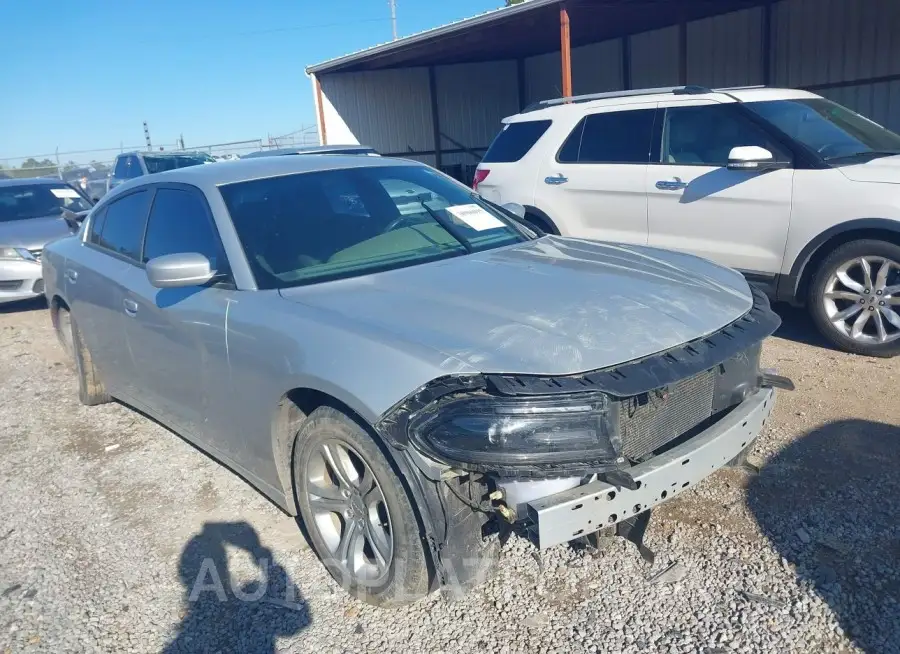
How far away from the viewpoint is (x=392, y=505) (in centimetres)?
257

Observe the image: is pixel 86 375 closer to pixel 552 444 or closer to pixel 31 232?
pixel 552 444

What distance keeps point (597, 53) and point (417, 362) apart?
55.8ft

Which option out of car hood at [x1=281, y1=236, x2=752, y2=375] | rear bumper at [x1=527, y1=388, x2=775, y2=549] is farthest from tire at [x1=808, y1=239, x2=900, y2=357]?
rear bumper at [x1=527, y1=388, x2=775, y2=549]

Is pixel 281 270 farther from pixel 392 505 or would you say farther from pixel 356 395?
pixel 392 505

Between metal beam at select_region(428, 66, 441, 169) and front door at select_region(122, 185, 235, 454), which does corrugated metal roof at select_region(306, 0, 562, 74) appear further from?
front door at select_region(122, 185, 235, 454)

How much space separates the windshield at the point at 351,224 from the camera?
3.31 meters

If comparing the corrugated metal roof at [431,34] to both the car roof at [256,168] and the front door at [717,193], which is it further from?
the car roof at [256,168]

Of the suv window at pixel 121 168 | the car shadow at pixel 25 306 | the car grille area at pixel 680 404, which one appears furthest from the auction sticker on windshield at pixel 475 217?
the suv window at pixel 121 168

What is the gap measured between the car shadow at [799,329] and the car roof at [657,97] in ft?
5.82

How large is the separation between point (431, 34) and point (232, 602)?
1234 centimetres

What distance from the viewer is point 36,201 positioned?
10352mm

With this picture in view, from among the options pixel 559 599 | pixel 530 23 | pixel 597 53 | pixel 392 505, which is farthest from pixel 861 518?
pixel 597 53

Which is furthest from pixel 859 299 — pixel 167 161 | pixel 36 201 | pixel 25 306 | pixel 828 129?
pixel 167 161

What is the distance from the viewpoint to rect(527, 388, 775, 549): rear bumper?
90.7 inches
